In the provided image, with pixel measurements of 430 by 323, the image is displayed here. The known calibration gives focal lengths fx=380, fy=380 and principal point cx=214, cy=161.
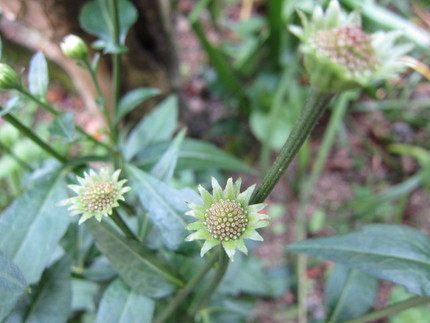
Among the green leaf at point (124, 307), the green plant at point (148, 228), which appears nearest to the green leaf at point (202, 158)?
the green plant at point (148, 228)

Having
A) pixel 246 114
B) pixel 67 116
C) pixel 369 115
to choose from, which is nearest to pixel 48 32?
pixel 67 116

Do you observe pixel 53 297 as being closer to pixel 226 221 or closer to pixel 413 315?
pixel 226 221

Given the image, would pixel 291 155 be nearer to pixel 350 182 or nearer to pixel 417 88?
pixel 350 182

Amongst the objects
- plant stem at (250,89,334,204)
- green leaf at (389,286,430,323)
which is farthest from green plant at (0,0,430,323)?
green leaf at (389,286,430,323)

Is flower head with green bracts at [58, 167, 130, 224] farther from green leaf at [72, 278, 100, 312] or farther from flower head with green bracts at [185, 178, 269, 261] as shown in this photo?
green leaf at [72, 278, 100, 312]

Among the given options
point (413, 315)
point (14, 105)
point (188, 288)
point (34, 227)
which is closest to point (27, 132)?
point (14, 105)
